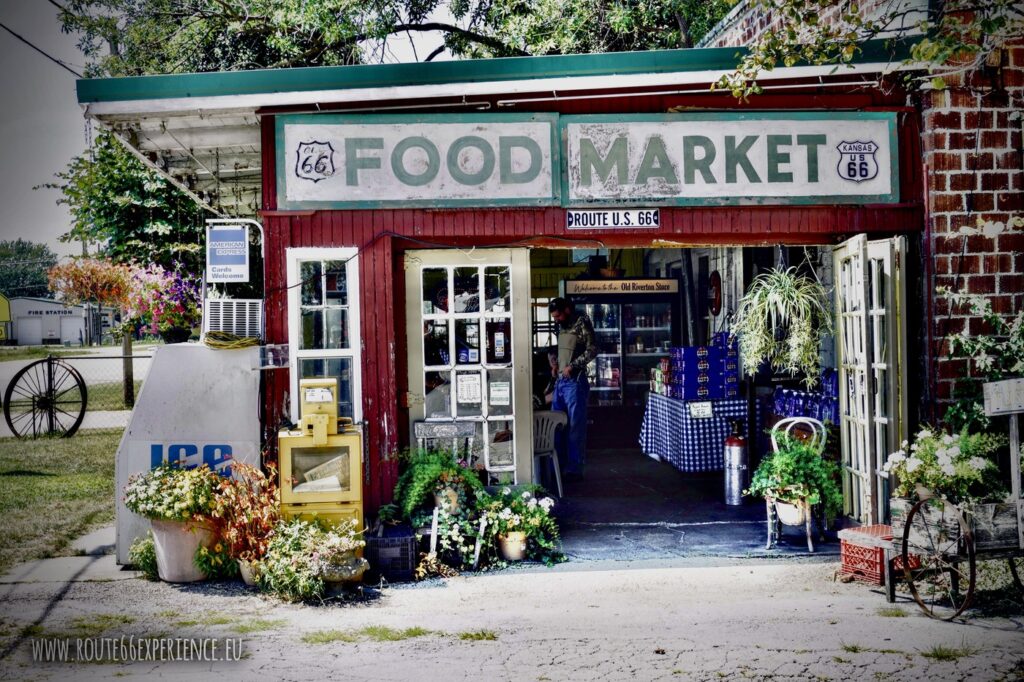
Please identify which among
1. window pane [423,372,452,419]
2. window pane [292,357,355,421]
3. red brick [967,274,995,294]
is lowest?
window pane [423,372,452,419]

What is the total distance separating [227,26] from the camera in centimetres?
1742

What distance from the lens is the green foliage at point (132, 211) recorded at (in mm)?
14008

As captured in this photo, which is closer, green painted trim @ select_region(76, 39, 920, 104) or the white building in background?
Answer: green painted trim @ select_region(76, 39, 920, 104)

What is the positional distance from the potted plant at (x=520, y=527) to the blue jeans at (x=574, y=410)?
10.3 ft

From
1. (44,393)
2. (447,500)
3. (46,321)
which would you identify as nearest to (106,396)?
(44,393)

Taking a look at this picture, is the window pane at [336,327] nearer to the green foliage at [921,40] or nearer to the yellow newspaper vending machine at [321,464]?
the yellow newspaper vending machine at [321,464]

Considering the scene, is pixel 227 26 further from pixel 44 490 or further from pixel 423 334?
pixel 423 334

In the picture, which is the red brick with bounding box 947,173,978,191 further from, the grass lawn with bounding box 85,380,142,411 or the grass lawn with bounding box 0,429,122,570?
the grass lawn with bounding box 85,380,142,411

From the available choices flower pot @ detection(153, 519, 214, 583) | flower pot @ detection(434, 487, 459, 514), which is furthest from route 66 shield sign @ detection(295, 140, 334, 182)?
flower pot @ detection(153, 519, 214, 583)

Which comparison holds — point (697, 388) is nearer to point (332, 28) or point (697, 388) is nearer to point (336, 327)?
point (336, 327)

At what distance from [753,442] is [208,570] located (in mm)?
5931

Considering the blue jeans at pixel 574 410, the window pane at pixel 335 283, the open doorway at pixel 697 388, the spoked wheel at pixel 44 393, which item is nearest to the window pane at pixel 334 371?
the window pane at pixel 335 283

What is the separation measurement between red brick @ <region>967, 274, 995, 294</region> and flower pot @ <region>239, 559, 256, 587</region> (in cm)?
650

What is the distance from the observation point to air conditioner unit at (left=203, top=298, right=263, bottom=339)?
7.87 meters
